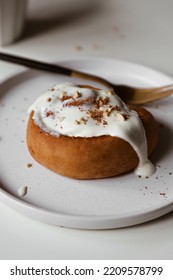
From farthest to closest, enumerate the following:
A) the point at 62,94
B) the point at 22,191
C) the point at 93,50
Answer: the point at 93,50, the point at 62,94, the point at 22,191

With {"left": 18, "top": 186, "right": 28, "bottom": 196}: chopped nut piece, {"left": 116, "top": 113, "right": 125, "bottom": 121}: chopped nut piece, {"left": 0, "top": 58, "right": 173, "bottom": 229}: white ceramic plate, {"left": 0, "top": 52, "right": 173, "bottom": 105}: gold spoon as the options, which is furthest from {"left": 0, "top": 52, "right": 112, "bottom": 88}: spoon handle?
{"left": 18, "top": 186, "right": 28, "bottom": 196}: chopped nut piece

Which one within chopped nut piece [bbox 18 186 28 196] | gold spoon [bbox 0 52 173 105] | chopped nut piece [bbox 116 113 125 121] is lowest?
chopped nut piece [bbox 18 186 28 196]

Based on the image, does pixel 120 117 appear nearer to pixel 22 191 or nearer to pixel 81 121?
pixel 81 121

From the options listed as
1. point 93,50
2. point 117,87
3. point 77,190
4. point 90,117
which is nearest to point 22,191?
point 77,190

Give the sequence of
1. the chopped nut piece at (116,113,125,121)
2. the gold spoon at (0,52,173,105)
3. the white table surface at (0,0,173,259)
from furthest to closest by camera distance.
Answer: the gold spoon at (0,52,173,105)
the chopped nut piece at (116,113,125,121)
the white table surface at (0,0,173,259)

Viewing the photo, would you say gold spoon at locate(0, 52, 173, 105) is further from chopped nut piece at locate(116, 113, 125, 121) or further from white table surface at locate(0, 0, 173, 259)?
chopped nut piece at locate(116, 113, 125, 121)

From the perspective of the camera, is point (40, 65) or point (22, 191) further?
point (40, 65)
